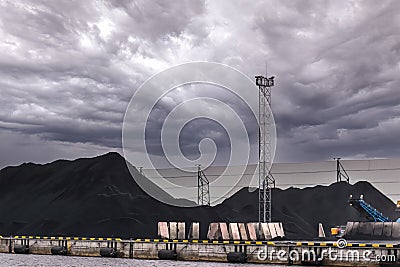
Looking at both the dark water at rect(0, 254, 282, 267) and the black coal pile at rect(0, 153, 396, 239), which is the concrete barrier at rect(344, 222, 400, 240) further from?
the dark water at rect(0, 254, 282, 267)

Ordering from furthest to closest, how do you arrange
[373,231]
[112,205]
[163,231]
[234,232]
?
1. [373,231]
2. [112,205]
3. [234,232]
4. [163,231]

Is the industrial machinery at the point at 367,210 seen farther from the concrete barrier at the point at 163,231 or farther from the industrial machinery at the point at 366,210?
the concrete barrier at the point at 163,231

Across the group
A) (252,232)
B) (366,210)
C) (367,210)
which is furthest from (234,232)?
(367,210)

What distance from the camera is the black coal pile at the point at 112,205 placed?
326 ft

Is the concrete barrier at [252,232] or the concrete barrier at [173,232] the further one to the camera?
the concrete barrier at [252,232]

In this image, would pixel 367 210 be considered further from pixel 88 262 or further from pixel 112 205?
pixel 88 262

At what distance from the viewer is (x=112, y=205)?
103438 millimetres

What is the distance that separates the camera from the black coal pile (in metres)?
99.4

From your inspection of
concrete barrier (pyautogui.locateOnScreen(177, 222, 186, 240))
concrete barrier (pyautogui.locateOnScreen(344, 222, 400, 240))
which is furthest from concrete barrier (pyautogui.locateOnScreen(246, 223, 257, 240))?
concrete barrier (pyautogui.locateOnScreen(344, 222, 400, 240))

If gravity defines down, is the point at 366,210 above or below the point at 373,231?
above

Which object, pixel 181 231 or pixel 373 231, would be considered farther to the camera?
pixel 373 231

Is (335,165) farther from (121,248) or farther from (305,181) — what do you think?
(121,248)

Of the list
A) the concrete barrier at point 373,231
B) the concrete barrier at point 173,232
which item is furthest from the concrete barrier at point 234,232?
the concrete barrier at point 373,231

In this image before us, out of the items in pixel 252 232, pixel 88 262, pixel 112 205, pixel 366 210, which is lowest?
pixel 88 262
